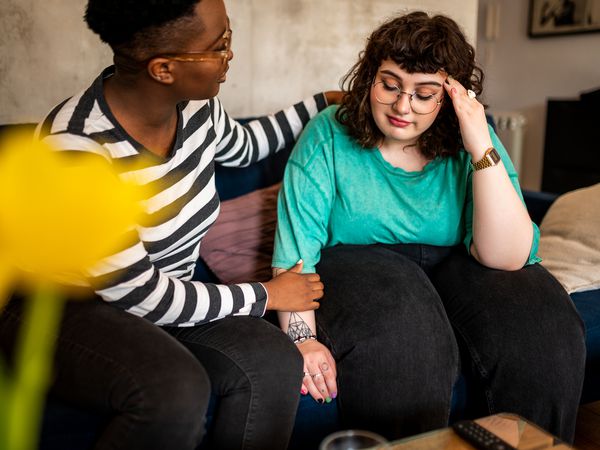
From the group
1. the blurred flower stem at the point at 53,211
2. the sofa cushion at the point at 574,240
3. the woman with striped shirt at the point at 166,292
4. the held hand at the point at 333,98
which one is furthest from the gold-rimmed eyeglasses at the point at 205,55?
the sofa cushion at the point at 574,240

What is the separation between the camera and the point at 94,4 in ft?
3.38

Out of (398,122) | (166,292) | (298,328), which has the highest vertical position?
(398,122)

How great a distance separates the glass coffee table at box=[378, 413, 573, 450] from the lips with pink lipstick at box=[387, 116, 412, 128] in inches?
27.6

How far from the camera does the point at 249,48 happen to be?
217 centimetres

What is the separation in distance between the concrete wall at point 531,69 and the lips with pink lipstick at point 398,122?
10.1ft

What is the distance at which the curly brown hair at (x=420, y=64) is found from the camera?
1.42 metres

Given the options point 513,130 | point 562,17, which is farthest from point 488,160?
point 562,17

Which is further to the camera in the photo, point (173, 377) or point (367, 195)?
point (367, 195)

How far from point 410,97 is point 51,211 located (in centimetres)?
120

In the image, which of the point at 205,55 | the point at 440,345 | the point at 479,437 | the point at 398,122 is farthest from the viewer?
the point at 398,122

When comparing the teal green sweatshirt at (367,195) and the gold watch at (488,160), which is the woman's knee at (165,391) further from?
the gold watch at (488,160)

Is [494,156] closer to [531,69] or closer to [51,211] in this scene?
[51,211]

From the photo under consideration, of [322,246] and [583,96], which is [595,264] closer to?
[322,246]

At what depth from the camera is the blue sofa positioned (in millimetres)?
1159
